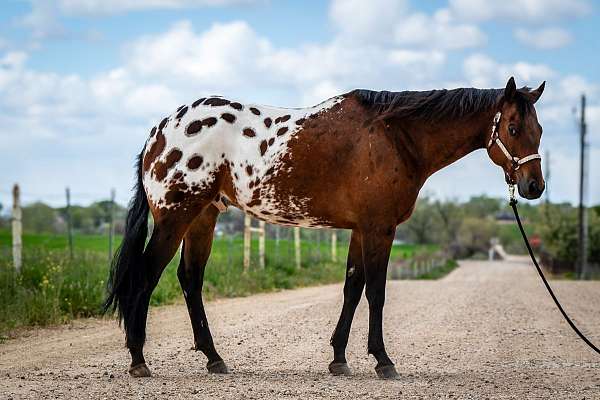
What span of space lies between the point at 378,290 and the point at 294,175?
3.97 ft

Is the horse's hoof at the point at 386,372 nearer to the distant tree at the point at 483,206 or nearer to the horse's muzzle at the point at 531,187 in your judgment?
the horse's muzzle at the point at 531,187

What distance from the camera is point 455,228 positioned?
327ft

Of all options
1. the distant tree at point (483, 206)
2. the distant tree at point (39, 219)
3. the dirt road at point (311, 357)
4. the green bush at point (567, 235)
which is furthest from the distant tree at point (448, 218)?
the dirt road at point (311, 357)

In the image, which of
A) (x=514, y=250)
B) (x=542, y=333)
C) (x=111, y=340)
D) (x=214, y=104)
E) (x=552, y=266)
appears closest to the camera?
(x=214, y=104)

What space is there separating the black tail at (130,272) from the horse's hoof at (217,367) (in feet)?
2.67

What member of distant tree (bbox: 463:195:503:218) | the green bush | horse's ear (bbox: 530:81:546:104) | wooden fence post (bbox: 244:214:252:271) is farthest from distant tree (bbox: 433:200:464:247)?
horse's ear (bbox: 530:81:546:104)

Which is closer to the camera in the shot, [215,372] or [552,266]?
[215,372]

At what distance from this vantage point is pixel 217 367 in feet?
24.1

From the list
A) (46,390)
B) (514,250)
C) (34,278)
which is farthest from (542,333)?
(514,250)

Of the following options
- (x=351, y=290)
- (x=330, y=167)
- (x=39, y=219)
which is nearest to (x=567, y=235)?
(x=39, y=219)

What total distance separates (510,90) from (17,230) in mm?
9613

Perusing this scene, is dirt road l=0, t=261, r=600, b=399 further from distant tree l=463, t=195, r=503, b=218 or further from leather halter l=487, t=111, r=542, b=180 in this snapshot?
distant tree l=463, t=195, r=503, b=218

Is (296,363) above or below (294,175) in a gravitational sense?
below

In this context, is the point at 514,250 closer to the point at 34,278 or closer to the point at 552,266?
the point at 552,266
